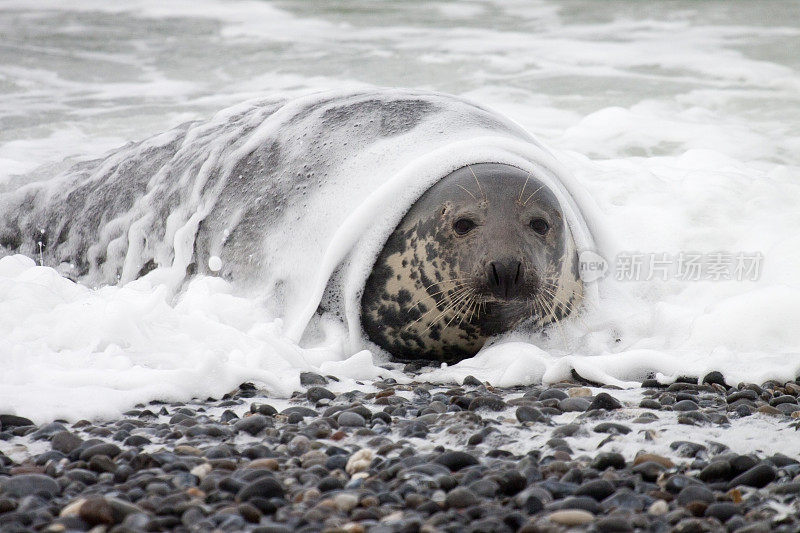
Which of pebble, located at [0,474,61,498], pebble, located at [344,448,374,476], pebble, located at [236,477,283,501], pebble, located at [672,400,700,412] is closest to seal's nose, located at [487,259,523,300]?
pebble, located at [672,400,700,412]

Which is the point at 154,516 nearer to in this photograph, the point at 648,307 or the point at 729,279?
the point at 648,307

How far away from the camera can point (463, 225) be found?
484 cm

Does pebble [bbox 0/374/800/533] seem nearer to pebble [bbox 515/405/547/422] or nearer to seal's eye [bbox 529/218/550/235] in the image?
pebble [bbox 515/405/547/422]

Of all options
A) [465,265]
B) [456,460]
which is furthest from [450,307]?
[456,460]

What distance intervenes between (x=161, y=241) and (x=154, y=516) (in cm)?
367

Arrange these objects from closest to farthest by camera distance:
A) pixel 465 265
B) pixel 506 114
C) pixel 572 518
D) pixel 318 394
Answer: pixel 572 518 < pixel 318 394 < pixel 465 265 < pixel 506 114

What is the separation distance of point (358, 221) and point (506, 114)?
123 inches

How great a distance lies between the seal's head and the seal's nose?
2.0 inches

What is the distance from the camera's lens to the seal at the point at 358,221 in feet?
15.9

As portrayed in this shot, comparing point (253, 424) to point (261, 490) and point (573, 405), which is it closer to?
point (261, 490)

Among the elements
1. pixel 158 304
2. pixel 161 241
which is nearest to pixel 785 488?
pixel 158 304

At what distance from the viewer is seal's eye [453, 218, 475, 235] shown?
4824 mm

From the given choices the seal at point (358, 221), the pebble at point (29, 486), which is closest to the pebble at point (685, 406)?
the seal at point (358, 221)

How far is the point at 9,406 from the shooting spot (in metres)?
3.49
